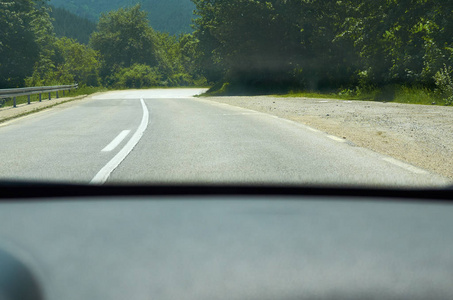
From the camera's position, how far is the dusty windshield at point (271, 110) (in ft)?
22.2

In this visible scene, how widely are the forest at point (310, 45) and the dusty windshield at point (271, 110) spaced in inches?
3.7

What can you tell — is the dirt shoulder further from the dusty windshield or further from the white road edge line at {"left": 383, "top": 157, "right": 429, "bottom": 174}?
the white road edge line at {"left": 383, "top": 157, "right": 429, "bottom": 174}

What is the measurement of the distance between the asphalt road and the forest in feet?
46.4

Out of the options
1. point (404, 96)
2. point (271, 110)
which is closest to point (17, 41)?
point (271, 110)

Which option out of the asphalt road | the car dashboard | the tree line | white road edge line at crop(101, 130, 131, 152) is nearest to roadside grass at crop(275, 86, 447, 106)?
the asphalt road

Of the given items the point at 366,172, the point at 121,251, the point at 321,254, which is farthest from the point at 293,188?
the point at 366,172

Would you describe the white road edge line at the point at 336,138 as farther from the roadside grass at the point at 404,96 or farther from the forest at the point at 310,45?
the roadside grass at the point at 404,96

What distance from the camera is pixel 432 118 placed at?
48.4 feet

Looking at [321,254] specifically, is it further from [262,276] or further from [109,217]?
[109,217]

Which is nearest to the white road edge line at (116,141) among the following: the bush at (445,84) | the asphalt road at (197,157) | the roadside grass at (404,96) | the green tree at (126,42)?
the asphalt road at (197,157)

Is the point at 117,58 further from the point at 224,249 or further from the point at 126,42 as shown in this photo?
the point at 224,249

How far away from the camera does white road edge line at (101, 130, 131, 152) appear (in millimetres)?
8882

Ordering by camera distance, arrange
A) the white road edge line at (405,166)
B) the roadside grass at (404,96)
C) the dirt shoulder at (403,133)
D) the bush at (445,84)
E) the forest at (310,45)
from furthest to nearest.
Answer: the forest at (310,45) < the roadside grass at (404,96) < the bush at (445,84) < the dirt shoulder at (403,133) < the white road edge line at (405,166)

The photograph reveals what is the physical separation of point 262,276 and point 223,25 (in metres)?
42.4
